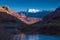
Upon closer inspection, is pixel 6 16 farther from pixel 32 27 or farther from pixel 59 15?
pixel 59 15

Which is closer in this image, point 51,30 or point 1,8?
point 51,30

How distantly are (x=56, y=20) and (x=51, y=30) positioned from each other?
7.93ft

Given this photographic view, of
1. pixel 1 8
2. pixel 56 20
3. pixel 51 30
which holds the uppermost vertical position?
pixel 1 8

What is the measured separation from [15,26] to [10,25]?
0.78 m

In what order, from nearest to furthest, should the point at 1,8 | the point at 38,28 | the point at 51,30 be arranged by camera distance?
the point at 51,30
the point at 38,28
the point at 1,8

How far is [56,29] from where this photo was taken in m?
25.2

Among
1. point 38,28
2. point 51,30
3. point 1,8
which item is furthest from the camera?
point 1,8

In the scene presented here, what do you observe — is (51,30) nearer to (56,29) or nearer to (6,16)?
(56,29)

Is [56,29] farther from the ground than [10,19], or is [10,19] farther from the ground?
[10,19]

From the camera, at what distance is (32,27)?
27.5 metres

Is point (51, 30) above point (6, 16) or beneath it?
beneath

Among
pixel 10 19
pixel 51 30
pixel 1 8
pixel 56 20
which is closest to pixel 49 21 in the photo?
pixel 56 20

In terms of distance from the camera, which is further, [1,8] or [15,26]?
[1,8]

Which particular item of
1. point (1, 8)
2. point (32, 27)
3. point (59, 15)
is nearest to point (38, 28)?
point (32, 27)
